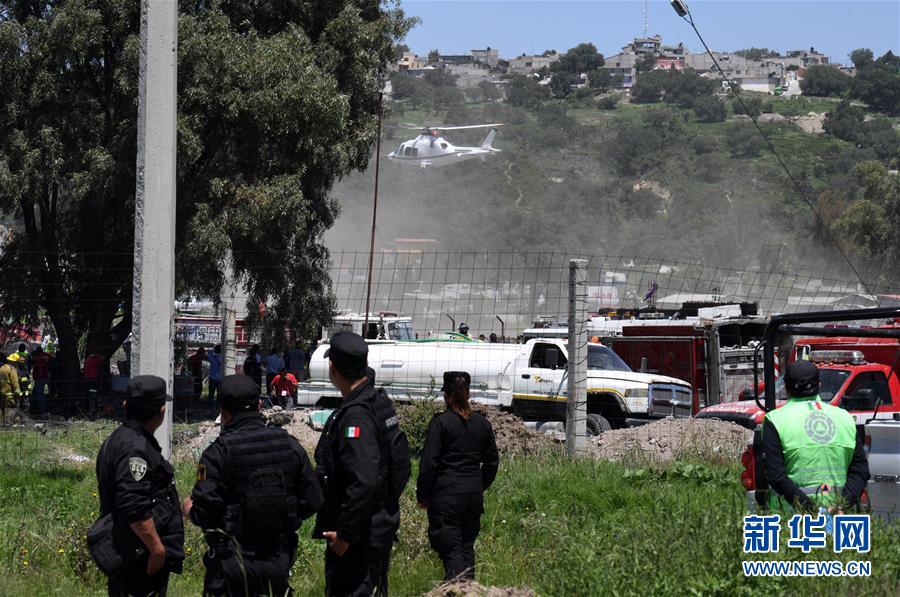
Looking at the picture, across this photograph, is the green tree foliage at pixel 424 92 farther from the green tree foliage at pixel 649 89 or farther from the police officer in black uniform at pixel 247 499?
the police officer in black uniform at pixel 247 499

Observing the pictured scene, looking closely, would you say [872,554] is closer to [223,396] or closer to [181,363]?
[223,396]

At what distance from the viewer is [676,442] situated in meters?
12.7

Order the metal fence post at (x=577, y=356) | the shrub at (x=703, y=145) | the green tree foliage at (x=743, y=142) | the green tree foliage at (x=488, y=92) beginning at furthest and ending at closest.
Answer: the green tree foliage at (x=488, y=92), the shrub at (x=703, y=145), the green tree foliage at (x=743, y=142), the metal fence post at (x=577, y=356)

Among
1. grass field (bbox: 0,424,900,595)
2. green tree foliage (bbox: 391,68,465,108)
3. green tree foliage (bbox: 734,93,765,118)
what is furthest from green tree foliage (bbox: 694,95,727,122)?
grass field (bbox: 0,424,900,595)

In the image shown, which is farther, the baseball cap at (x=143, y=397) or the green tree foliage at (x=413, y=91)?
the green tree foliage at (x=413, y=91)

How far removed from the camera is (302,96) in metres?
21.6

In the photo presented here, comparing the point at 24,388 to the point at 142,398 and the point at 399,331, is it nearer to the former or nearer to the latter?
the point at 399,331

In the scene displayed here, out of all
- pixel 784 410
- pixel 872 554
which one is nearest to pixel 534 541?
pixel 784 410

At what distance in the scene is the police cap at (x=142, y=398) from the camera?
523 centimetres

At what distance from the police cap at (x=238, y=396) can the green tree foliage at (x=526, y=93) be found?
168 metres

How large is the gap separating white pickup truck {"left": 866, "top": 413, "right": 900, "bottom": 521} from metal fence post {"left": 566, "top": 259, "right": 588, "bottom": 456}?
4.18 m

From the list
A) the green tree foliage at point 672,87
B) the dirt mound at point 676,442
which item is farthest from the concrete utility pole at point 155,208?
the green tree foliage at point 672,87

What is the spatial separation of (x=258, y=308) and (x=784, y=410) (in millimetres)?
19141

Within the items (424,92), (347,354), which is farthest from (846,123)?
(347,354)
